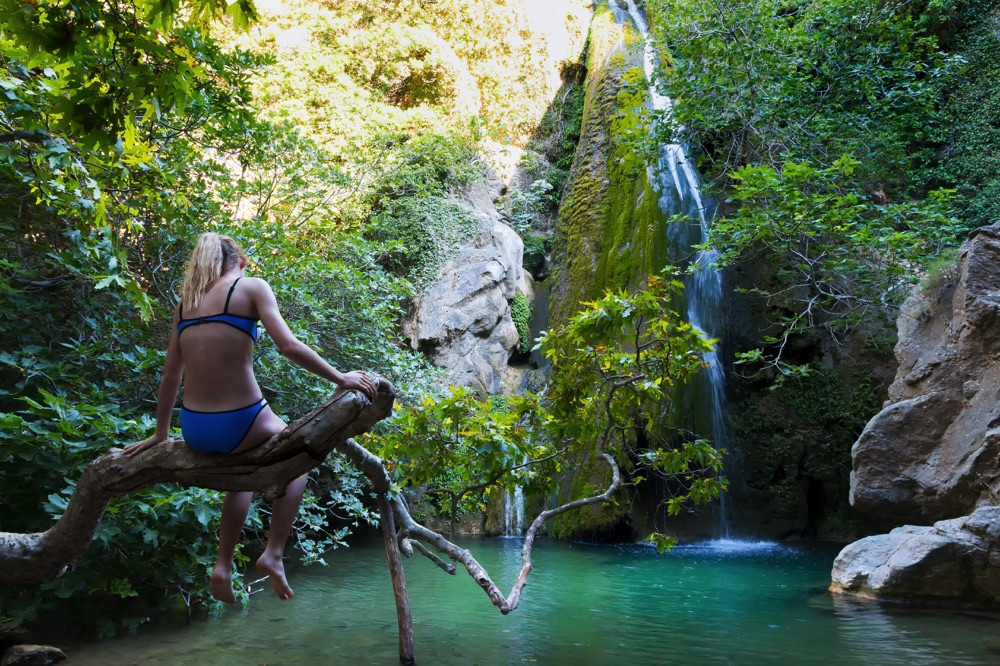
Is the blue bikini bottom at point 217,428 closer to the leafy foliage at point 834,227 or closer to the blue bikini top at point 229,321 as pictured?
the blue bikini top at point 229,321

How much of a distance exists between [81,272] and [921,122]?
15250mm

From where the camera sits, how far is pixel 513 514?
13.9 metres

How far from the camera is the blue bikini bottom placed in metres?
3.13

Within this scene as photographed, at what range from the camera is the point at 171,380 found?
3.43 meters

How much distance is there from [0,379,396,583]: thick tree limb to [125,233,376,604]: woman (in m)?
0.06

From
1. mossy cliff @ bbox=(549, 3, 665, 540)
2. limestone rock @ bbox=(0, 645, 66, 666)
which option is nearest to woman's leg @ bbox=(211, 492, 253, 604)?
limestone rock @ bbox=(0, 645, 66, 666)

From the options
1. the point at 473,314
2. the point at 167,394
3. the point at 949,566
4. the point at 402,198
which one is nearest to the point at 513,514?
the point at 473,314

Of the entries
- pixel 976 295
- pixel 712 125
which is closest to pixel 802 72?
pixel 712 125

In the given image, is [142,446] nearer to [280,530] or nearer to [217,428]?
[217,428]

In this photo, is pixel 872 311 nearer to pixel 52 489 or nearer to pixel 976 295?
pixel 976 295

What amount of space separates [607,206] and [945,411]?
8.55 meters

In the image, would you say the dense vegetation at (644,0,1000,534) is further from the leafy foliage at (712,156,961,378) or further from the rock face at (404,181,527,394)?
the rock face at (404,181,527,394)

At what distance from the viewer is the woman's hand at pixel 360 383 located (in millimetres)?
2977

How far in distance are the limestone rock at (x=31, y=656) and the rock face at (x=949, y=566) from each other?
763 cm
